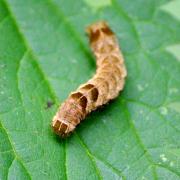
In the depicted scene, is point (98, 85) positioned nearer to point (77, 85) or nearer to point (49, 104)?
point (77, 85)

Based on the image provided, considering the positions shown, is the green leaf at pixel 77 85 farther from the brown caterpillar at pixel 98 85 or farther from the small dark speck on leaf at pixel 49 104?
the brown caterpillar at pixel 98 85

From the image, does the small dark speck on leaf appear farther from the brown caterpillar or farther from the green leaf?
the brown caterpillar

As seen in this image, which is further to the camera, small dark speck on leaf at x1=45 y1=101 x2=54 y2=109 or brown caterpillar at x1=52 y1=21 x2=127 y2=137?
small dark speck on leaf at x1=45 y1=101 x2=54 y2=109

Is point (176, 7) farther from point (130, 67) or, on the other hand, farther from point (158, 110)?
point (158, 110)

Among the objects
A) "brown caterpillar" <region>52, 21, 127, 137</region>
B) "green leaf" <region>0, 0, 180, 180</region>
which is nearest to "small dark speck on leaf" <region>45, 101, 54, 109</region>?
"green leaf" <region>0, 0, 180, 180</region>

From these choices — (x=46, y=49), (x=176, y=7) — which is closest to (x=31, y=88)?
(x=46, y=49)

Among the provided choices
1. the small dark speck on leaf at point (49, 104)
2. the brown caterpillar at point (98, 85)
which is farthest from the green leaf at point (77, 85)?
the brown caterpillar at point (98, 85)

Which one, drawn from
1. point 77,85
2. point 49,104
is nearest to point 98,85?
point 77,85
